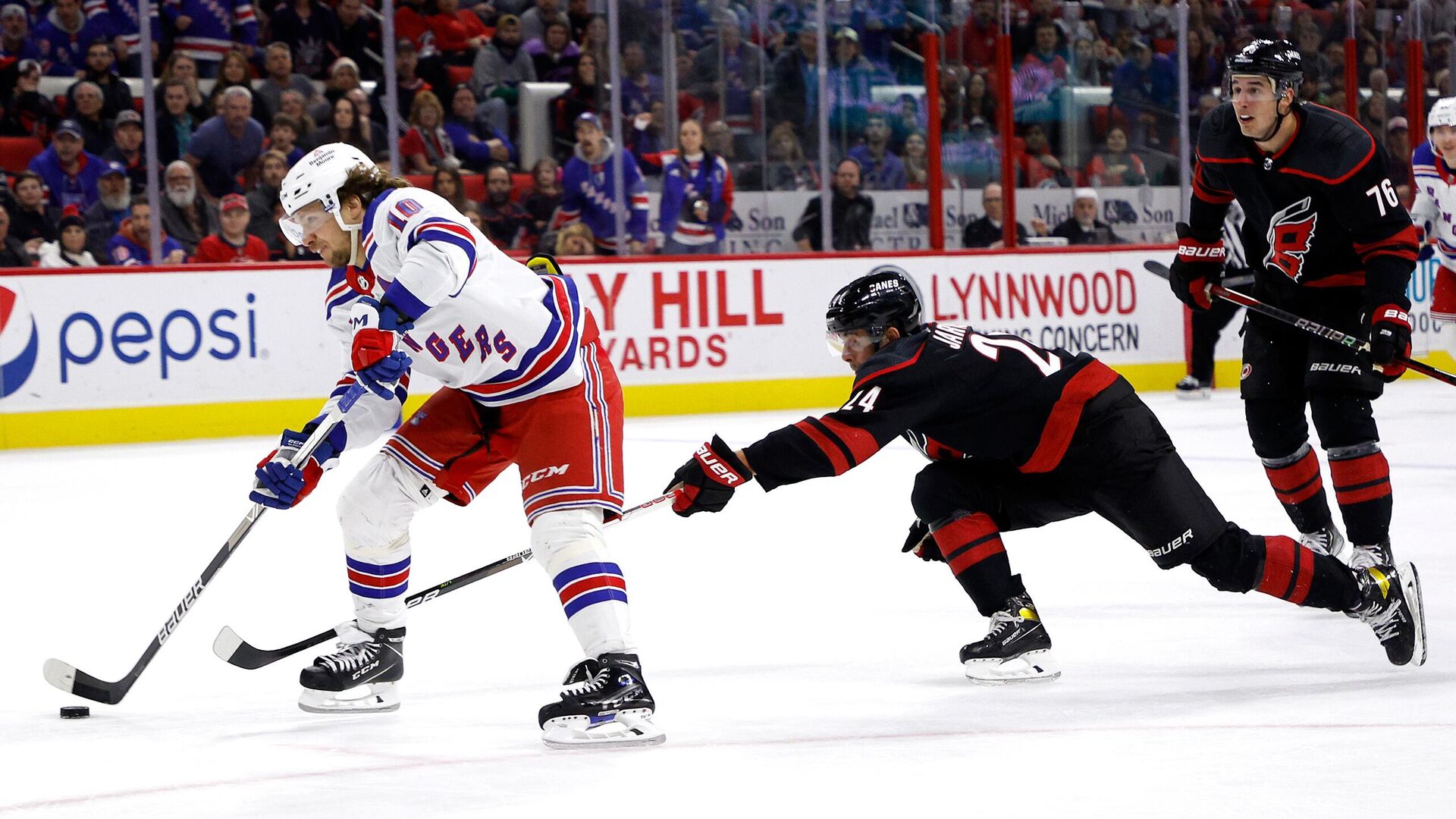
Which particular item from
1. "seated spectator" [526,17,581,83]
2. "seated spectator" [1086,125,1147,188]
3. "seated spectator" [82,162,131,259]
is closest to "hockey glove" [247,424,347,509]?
"seated spectator" [82,162,131,259]

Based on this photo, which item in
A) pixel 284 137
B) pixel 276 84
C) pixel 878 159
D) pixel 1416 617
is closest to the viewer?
pixel 1416 617

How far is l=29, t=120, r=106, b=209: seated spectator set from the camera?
8.83 meters

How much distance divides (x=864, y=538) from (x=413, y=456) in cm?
233

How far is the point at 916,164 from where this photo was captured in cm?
1096

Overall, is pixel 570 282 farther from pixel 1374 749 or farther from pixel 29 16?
pixel 29 16

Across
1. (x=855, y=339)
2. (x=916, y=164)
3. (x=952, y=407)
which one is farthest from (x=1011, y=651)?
(x=916, y=164)

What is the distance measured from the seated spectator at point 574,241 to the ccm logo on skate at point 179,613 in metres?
6.53

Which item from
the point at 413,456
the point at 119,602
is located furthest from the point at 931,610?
the point at 119,602

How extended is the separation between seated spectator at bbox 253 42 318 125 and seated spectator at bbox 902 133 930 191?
3.52 metres

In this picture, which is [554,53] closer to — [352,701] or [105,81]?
[105,81]

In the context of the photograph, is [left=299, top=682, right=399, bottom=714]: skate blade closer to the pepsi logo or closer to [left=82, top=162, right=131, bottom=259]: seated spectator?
the pepsi logo

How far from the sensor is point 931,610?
165 inches

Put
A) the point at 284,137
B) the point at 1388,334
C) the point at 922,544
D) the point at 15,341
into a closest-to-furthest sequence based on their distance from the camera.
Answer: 1. the point at 922,544
2. the point at 1388,334
3. the point at 15,341
4. the point at 284,137

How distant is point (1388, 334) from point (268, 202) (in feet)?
21.2
